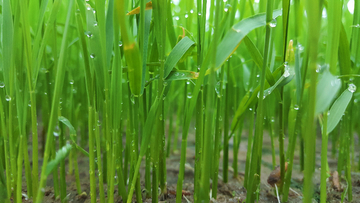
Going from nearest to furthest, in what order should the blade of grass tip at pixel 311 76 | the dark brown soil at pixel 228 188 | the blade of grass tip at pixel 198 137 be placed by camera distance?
the blade of grass tip at pixel 311 76
the blade of grass tip at pixel 198 137
the dark brown soil at pixel 228 188

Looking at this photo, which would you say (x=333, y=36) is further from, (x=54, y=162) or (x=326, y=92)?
(x=54, y=162)

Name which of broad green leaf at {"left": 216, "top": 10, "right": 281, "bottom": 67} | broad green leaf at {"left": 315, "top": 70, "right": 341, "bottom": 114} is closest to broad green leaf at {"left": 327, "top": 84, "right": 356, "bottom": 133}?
broad green leaf at {"left": 315, "top": 70, "right": 341, "bottom": 114}

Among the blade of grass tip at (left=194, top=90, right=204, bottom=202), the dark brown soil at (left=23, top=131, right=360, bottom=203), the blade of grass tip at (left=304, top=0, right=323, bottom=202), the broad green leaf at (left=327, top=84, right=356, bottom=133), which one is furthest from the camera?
the dark brown soil at (left=23, top=131, right=360, bottom=203)

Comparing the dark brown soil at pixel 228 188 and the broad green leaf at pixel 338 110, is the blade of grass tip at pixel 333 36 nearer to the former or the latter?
the broad green leaf at pixel 338 110

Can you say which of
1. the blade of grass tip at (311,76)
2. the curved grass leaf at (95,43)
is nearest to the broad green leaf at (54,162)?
the curved grass leaf at (95,43)

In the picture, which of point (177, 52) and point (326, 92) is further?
point (177, 52)

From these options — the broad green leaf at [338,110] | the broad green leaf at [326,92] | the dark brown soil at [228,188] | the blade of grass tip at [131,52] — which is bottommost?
the dark brown soil at [228,188]

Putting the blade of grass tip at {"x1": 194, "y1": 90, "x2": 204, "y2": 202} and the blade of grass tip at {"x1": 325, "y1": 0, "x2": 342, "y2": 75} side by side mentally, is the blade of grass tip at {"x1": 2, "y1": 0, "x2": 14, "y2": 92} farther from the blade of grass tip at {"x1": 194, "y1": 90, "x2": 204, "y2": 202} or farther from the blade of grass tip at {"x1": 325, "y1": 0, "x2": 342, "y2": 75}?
the blade of grass tip at {"x1": 325, "y1": 0, "x2": 342, "y2": 75}

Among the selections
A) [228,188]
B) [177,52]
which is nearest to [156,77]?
[177,52]

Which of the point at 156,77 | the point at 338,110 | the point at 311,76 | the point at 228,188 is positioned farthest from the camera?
the point at 228,188
